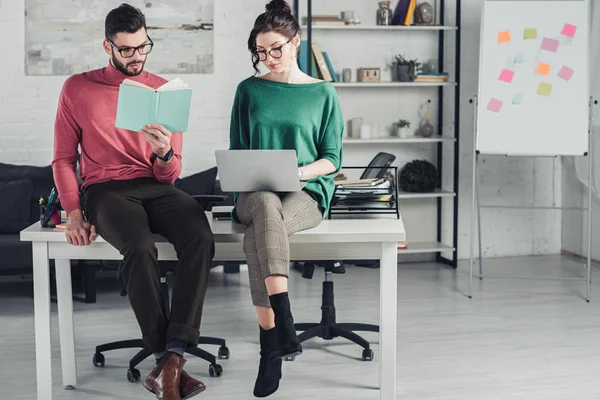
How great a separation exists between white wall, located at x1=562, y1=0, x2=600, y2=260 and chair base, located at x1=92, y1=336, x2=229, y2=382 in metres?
2.97

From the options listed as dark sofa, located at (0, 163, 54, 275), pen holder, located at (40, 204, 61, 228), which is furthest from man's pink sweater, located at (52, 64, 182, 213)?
dark sofa, located at (0, 163, 54, 275)

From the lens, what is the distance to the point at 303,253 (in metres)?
2.99

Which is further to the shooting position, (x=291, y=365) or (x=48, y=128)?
(x=48, y=128)

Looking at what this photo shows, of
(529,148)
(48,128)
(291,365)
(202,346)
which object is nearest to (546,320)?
(529,148)

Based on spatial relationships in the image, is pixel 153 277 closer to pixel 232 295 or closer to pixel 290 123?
pixel 290 123

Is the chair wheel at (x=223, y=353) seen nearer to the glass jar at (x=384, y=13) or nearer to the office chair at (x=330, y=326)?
the office chair at (x=330, y=326)

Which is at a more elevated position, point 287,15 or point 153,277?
point 287,15

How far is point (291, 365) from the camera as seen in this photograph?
366 centimetres

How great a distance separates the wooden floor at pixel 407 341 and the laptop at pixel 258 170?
0.84m

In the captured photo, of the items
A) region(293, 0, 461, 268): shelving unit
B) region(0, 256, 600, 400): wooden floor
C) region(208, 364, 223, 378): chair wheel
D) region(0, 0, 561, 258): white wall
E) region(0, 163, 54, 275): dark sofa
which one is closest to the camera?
region(0, 256, 600, 400): wooden floor

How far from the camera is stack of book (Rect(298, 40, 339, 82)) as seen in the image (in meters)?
5.55

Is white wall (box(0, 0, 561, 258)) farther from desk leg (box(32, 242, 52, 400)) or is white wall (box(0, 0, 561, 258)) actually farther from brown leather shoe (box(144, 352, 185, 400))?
brown leather shoe (box(144, 352, 185, 400))

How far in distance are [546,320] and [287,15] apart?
2.25 m

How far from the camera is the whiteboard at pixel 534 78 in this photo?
4895 millimetres
